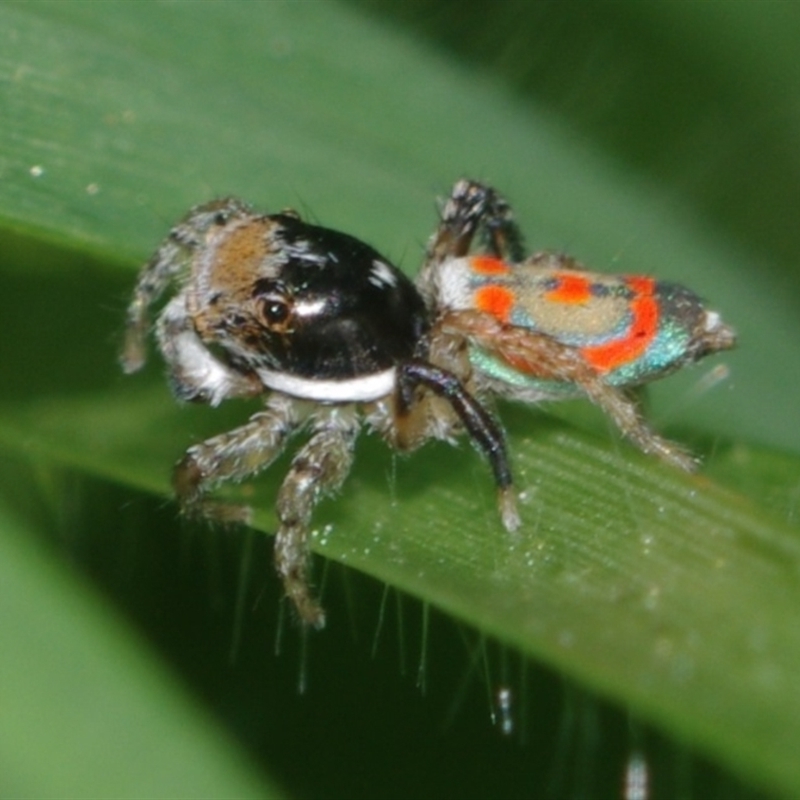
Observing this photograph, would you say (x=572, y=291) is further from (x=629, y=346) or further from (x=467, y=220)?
(x=467, y=220)

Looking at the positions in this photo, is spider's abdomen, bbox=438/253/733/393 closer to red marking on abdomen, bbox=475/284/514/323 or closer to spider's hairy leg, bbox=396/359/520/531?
red marking on abdomen, bbox=475/284/514/323

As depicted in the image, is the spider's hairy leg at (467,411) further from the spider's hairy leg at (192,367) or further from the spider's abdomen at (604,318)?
the spider's hairy leg at (192,367)

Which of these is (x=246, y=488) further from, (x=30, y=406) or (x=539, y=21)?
(x=539, y=21)

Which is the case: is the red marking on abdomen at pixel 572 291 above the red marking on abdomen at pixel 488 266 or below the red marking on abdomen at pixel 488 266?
above

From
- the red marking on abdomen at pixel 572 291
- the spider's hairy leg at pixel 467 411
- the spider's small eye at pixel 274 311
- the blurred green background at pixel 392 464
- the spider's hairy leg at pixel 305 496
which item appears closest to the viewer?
the blurred green background at pixel 392 464

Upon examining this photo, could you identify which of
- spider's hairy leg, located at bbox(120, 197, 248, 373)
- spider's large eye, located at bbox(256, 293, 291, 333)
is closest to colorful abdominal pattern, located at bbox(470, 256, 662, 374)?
spider's large eye, located at bbox(256, 293, 291, 333)

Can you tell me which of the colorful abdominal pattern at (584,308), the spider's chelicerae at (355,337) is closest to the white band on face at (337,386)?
the spider's chelicerae at (355,337)

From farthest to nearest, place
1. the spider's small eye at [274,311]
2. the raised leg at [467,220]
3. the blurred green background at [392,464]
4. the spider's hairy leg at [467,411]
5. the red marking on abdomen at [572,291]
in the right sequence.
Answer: the raised leg at [467,220] → the red marking on abdomen at [572,291] → the spider's small eye at [274,311] → the spider's hairy leg at [467,411] → the blurred green background at [392,464]
